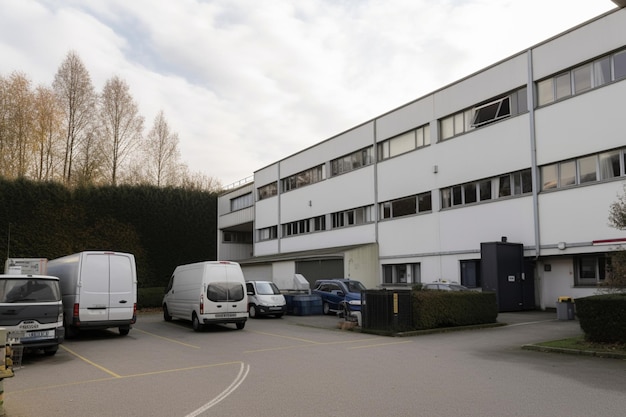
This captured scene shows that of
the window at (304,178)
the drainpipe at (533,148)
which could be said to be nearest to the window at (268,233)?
the window at (304,178)

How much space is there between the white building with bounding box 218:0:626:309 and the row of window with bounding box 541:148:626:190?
0.04 m

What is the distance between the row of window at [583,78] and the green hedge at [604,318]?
36.9 feet

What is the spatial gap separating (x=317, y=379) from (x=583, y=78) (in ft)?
60.1

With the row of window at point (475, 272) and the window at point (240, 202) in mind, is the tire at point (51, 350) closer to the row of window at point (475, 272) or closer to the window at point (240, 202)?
the row of window at point (475, 272)

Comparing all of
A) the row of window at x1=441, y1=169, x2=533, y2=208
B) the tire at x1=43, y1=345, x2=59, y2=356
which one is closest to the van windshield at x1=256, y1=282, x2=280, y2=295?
the row of window at x1=441, y1=169, x2=533, y2=208

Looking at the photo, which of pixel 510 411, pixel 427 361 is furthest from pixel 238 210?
pixel 510 411

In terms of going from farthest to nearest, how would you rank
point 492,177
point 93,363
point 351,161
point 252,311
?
1. point 351,161
2. point 492,177
3. point 252,311
4. point 93,363

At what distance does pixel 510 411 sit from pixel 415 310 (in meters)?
9.76

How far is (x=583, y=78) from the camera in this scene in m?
21.1

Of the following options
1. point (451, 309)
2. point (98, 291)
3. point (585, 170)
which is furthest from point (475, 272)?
point (98, 291)

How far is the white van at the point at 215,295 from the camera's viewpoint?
1733 centimetres

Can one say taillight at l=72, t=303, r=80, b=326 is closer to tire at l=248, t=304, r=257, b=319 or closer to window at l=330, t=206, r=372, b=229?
tire at l=248, t=304, r=257, b=319

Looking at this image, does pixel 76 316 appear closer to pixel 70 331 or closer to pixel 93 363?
pixel 70 331

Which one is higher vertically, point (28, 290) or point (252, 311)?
point (28, 290)
